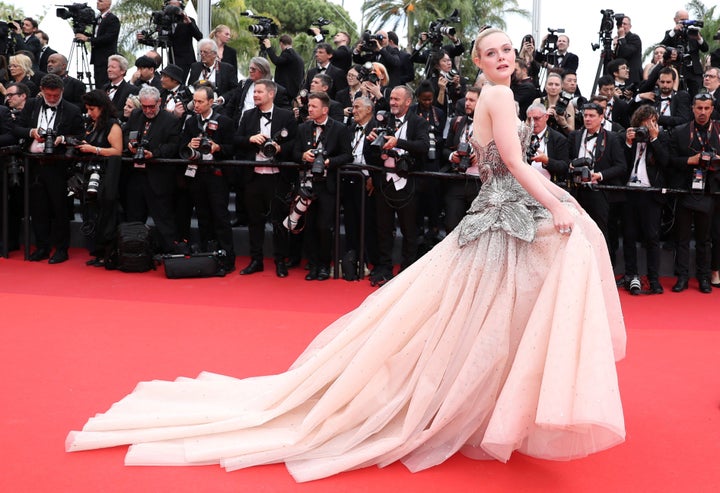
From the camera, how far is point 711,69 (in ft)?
27.1

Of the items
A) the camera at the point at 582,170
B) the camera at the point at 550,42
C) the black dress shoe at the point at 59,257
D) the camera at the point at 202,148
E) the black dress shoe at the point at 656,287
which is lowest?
the black dress shoe at the point at 656,287

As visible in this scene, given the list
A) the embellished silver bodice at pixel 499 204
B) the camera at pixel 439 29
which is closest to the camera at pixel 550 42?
the camera at pixel 439 29

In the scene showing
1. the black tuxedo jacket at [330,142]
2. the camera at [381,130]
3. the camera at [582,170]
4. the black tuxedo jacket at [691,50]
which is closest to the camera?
the camera at [582,170]

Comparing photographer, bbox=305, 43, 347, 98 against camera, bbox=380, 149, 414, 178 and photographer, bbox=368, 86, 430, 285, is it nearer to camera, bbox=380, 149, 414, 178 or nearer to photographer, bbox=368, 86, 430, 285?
photographer, bbox=368, 86, 430, 285

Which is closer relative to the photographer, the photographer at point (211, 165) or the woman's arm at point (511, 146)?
the woman's arm at point (511, 146)

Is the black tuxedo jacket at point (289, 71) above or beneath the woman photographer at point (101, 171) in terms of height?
above

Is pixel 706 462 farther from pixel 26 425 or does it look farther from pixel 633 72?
pixel 633 72

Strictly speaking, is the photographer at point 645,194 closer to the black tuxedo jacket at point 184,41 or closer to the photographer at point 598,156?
the photographer at point 598,156

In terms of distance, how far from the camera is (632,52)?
9.47 metres

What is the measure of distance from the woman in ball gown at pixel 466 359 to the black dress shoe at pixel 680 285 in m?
4.26

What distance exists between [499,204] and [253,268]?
4.51m

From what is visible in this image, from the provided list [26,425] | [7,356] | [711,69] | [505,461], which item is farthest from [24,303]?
[711,69]

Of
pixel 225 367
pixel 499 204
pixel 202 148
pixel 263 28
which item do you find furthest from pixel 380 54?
pixel 499 204

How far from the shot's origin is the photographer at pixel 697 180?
713cm
